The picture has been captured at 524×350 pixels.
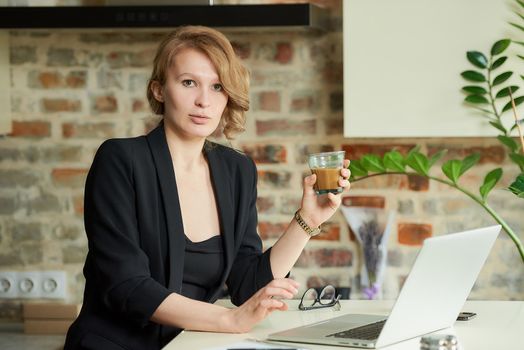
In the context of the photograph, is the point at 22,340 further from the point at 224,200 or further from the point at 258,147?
the point at 224,200

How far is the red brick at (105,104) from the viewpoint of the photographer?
3740 mm

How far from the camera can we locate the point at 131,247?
6.99 feet

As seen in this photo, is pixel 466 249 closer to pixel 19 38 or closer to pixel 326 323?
pixel 326 323

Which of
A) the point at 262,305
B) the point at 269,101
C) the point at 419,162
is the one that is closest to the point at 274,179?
the point at 269,101

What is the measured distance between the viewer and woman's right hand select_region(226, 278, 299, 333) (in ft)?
6.29

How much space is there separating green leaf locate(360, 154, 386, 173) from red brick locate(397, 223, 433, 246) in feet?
1.33

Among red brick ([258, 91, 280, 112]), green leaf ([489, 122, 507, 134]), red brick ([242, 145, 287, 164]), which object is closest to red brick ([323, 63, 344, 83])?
red brick ([258, 91, 280, 112])

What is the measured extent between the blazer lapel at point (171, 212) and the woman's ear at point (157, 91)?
6.0 inches

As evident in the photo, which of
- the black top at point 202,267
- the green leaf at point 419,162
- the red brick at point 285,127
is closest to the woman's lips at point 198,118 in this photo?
the black top at point 202,267

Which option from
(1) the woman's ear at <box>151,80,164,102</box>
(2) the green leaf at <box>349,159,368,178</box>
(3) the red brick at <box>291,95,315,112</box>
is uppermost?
(1) the woman's ear at <box>151,80,164,102</box>

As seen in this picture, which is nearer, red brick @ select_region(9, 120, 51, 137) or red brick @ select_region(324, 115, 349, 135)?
red brick @ select_region(324, 115, 349, 135)

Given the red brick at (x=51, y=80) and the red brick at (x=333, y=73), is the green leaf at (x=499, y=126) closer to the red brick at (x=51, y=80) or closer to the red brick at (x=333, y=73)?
the red brick at (x=333, y=73)

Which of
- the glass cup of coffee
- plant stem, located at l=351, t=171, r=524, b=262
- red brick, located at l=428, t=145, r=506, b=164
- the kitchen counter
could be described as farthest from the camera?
red brick, located at l=428, t=145, r=506, b=164

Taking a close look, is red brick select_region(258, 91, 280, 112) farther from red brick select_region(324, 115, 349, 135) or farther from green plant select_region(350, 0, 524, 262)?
green plant select_region(350, 0, 524, 262)
